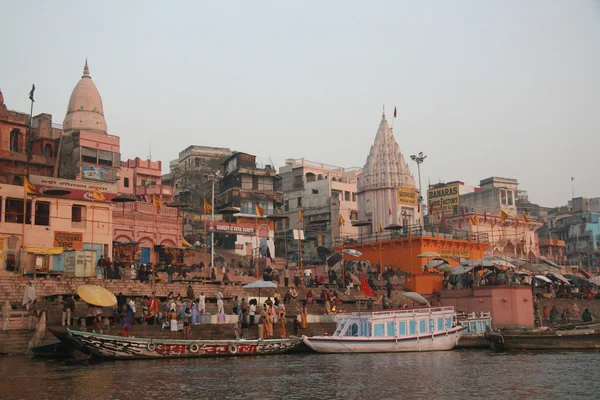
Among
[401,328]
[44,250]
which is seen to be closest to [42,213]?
[44,250]

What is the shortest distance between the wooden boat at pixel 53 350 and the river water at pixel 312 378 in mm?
556

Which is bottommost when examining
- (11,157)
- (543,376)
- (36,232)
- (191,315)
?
(543,376)

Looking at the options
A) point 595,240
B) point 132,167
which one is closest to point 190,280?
point 132,167

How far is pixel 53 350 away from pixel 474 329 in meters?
17.7

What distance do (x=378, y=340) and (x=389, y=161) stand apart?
2797 cm

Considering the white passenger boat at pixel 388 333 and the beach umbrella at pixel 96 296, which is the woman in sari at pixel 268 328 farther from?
the beach umbrella at pixel 96 296

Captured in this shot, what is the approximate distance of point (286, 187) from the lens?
229 ft

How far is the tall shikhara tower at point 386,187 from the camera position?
2061 inches

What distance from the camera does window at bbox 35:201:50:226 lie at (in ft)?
112

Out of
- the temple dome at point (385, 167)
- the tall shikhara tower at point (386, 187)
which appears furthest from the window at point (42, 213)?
the temple dome at point (385, 167)

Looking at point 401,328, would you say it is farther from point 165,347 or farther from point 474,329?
point 165,347

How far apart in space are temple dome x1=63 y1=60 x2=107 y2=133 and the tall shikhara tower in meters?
20.0

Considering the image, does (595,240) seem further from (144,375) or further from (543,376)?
(144,375)

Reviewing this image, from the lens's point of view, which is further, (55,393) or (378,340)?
(378,340)
